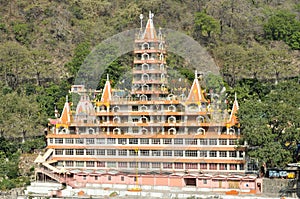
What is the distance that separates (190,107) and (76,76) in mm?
20296

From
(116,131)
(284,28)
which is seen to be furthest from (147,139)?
(284,28)

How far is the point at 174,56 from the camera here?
2781 inches

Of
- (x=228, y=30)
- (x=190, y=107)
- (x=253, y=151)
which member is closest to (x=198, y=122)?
(x=190, y=107)

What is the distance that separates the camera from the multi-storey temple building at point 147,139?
160 ft

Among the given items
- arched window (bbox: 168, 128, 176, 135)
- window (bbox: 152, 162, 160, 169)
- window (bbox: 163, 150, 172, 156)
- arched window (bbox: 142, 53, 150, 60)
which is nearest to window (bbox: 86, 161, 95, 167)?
window (bbox: 152, 162, 160, 169)

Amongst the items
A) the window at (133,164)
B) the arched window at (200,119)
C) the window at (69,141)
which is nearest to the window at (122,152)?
the window at (133,164)

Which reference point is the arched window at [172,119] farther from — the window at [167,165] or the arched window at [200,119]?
the window at [167,165]

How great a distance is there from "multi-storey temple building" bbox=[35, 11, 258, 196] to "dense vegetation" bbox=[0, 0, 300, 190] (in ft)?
9.66

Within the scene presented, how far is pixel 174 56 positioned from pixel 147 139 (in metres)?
22.2

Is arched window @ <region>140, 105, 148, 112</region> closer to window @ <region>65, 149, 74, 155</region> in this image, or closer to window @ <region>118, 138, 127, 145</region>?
window @ <region>118, 138, 127, 145</region>

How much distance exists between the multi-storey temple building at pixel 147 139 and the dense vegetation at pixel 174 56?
2.94m

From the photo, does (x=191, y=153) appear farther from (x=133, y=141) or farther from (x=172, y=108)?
(x=133, y=141)

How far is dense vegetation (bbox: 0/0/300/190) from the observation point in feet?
156

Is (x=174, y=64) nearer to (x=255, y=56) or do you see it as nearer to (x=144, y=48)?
(x=255, y=56)
